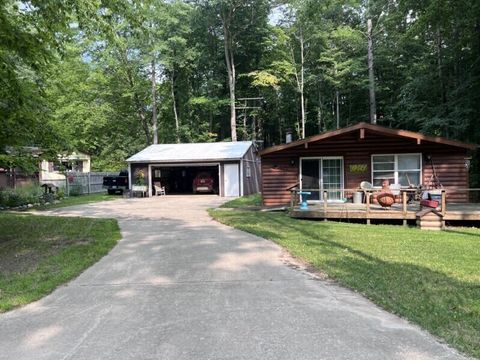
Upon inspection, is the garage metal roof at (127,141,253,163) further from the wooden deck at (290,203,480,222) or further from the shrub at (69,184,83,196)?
the wooden deck at (290,203,480,222)

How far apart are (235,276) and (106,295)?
1.91 m

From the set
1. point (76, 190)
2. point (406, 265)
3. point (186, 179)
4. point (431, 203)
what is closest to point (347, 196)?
point (431, 203)

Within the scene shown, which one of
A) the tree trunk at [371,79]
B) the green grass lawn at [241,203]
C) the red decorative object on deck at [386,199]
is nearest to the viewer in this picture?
the red decorative object on deck at [386,199]

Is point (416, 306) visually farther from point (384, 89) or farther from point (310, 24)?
point (310, 24)

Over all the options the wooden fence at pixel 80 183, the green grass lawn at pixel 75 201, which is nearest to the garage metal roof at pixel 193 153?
the green grass lawn at pixel 75 201

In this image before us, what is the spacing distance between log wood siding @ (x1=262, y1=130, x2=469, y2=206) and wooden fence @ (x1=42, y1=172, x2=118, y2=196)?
16170 mm

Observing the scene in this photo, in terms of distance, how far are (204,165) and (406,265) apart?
72.6 feet

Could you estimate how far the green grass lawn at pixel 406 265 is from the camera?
4816 millimetres

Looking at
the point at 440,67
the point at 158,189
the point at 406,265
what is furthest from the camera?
the point at 158,189

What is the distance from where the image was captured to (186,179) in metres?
33.7

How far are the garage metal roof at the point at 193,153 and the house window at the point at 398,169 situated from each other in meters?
10.9

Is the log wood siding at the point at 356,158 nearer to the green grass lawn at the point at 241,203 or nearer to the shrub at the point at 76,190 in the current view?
the green grass lawn at the point at 241,203

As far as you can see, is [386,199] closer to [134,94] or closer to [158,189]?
[158,189]

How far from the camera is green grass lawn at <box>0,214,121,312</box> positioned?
21.0 feet
